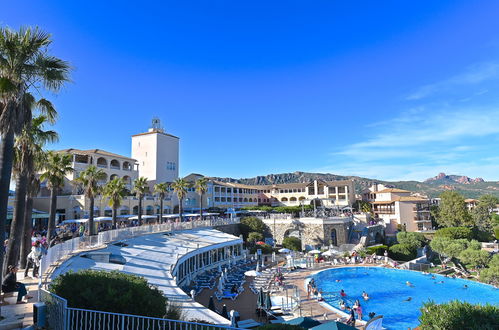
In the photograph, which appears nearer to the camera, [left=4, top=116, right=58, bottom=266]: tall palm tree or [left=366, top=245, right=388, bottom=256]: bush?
[left=4, top=116, right=58, bottom=266]: tall palm tree

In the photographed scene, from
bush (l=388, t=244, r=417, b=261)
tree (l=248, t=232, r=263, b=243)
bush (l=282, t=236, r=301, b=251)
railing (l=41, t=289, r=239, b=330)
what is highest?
railing (l=41, t=289, r=239, b=330)

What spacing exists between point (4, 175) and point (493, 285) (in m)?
34.6

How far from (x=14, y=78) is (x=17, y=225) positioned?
7.29 metres

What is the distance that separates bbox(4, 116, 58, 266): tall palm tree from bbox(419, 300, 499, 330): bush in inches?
629

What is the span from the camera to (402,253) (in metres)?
40.1

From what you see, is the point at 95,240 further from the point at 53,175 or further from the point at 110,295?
the point at 110,295

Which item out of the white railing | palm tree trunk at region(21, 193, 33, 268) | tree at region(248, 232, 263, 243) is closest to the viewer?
the white railing

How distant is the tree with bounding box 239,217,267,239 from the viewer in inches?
1818

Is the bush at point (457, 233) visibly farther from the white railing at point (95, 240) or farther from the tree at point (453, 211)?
the white railing at point (95, 240)

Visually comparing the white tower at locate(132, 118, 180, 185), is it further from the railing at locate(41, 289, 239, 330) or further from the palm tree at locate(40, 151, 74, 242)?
the railing at locate(41, 289, 239, 330)

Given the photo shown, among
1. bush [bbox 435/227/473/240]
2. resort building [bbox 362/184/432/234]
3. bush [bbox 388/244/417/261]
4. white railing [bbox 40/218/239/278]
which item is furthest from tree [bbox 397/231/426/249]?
white railing [bbox 40/218/239/278]

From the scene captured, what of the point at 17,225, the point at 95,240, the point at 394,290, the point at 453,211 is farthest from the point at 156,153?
the point at 453,211

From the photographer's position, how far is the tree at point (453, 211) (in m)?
55.7

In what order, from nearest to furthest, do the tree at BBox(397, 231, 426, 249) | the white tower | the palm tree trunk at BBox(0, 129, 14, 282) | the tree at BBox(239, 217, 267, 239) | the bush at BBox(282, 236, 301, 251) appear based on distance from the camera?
the palm tree trunk at BBox(0, 129, 14, 282), the tree at BBox(397, 231, 426, 249), the bush at BBox(282, 236, 301, 251), the tree at BBox(239, 217, 267, 239), the white tower
